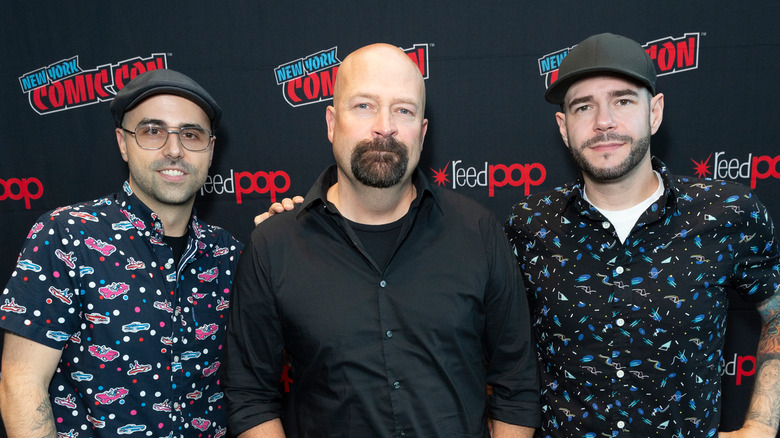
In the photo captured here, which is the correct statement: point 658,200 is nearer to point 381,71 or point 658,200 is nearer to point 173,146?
point 381,71

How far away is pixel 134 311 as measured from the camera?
53.9 inches

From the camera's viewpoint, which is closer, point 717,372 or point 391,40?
point 717,372

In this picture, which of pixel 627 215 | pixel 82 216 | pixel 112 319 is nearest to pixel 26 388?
pixel 112 319

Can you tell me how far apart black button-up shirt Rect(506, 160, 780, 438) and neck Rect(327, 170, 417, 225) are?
1.52 ft

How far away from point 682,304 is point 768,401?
0.45m

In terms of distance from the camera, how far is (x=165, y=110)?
150 cm

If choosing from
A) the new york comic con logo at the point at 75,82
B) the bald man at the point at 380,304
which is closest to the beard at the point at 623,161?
Answer: the bald man at the point at 380,304

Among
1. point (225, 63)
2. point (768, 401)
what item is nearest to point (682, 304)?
point (768, 401)

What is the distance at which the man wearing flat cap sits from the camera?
128cm

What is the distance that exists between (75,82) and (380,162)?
5.45 feet

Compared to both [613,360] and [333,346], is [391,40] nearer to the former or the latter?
[333,346]

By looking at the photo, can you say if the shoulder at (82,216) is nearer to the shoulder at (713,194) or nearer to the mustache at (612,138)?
the mustache at (612,138)

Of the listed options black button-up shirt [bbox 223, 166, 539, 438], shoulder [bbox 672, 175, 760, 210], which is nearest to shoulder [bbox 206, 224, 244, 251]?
black button-up shirt [bbox 223, 166, 539, 438]

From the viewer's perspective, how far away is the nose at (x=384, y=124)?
1.30 meters
